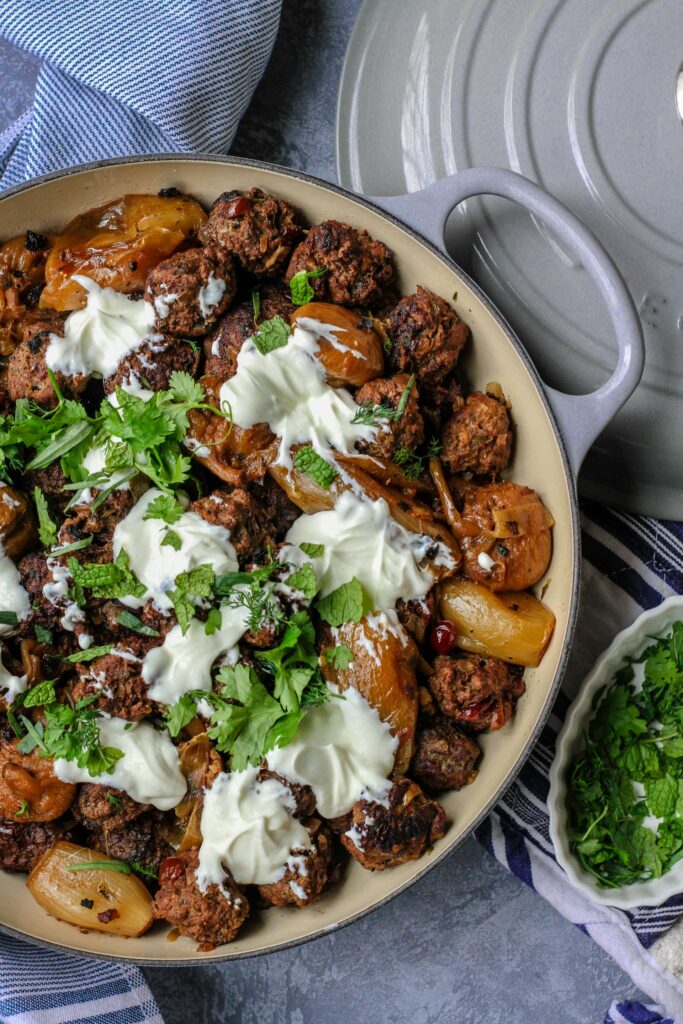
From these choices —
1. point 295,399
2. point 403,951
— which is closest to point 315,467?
point 295,399

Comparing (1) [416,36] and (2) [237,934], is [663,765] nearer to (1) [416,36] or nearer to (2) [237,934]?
(2) [237,934]

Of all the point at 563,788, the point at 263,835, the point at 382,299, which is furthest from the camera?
the point at 563,788

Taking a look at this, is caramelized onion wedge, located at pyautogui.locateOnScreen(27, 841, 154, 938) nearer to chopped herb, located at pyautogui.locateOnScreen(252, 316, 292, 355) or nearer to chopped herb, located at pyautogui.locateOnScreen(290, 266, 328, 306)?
chopped herb, located at pyautogui.locateOnScreen(252, 316, 292, 355)

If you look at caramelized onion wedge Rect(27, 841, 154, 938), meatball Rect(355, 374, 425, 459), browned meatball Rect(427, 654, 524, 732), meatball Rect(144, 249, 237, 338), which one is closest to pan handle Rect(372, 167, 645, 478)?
meatball Rect(355, 374, 425, 459)

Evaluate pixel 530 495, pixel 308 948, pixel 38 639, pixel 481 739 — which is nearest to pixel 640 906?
pixel 481 739

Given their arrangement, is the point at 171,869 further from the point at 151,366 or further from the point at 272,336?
the point at 272,336

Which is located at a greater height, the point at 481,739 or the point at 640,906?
the point at 481,739

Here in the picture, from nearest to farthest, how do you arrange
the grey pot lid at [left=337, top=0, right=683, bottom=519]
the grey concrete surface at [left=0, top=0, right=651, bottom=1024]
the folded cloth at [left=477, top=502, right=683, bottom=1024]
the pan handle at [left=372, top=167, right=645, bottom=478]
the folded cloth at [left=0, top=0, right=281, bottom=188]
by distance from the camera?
the pan handle at [left=372, top=167, right=645, bottom=478]
the grey pot lid at [left=337, top=0, right=683, bottom=519]
the folded cloth at [left=0, top=0, right=281, bottom=188]
the folded cloth at [left=477, top=502, right=683, bottom=1024]
the grey concrete surface at [left=0, top=0, right=651, bottom=1024]
